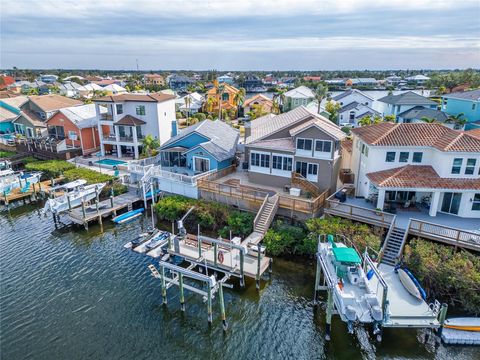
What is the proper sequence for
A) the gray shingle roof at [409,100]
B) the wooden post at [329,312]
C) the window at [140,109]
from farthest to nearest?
the gray shingle roof at [409,100], the window at [140,109], the wooden post at [329,312]

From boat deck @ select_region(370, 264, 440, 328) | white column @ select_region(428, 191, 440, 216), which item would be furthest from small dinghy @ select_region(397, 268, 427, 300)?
white column @ select_region(428, 191, 440, 216)

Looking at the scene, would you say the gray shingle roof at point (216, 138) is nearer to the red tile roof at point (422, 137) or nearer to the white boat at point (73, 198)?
the white boat at point (73, 198)

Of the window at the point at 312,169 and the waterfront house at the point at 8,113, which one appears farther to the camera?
the waterfront house at the point at 8,113

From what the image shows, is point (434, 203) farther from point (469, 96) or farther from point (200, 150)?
point (469, 96)

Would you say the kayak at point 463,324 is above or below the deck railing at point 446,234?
below

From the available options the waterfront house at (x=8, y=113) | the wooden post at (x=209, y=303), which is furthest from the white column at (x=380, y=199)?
the waterfront house at (x=8, y=113)

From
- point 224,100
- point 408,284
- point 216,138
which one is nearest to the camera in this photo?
point 408,284

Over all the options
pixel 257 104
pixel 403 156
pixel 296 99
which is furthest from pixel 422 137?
pixel 296 99
